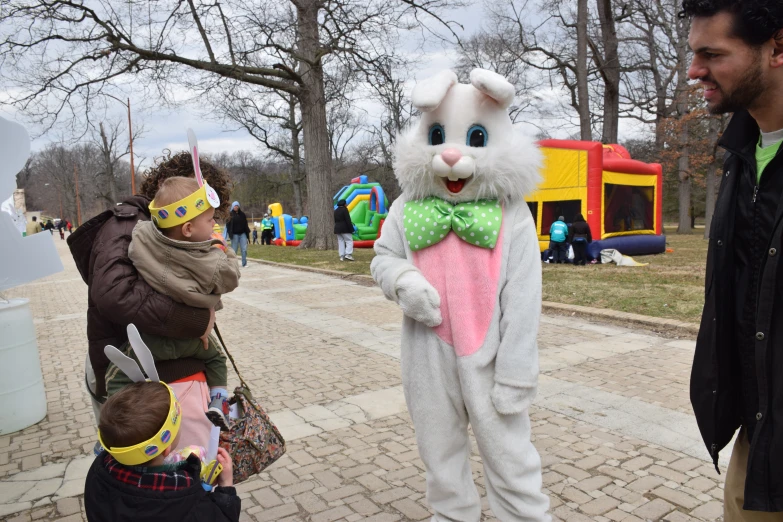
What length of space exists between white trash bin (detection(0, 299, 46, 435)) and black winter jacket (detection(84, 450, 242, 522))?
3179 millimetres

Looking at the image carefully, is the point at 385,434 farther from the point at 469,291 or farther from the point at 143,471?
A: the point at 143,471

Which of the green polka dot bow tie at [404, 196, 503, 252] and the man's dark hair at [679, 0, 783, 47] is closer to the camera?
the man's dark hair at [679, 0, 783, 47]

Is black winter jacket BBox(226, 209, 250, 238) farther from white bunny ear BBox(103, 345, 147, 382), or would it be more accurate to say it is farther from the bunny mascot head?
white bunny ear BBox(103, 345, 147, 382)

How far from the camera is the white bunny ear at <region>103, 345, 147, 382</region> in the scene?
189 centimetres

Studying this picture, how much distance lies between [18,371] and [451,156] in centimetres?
391

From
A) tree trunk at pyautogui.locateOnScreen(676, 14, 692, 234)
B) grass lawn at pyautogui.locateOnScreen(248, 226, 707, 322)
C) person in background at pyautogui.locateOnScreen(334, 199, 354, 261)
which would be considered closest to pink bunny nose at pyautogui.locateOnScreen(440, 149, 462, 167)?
grass lawn at pyautogui.locateOnScreen(248, 226, 707, 322)

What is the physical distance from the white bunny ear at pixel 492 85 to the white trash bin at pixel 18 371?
3.96 m

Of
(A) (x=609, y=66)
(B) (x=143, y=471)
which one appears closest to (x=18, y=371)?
(B) (x=143, y=471)

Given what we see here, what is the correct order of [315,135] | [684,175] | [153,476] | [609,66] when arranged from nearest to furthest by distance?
1. [153,476]
2. [315,135]
3. [609,66]
4. [684,175]

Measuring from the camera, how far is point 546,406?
450 cm

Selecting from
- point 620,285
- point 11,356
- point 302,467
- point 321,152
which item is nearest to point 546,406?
point 302,467

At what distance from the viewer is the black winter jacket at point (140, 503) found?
170cm

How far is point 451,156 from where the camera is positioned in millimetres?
2375

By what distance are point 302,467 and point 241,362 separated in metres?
2.87
